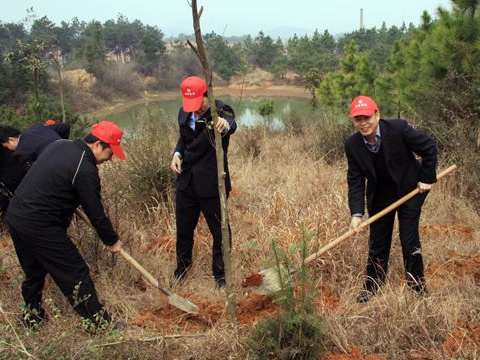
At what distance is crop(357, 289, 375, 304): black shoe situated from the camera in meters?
3.12

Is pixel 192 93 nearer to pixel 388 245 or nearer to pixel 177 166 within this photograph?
pixel 177 166

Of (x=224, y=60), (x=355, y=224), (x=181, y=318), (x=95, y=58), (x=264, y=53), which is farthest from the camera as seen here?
(x=264, y=53)

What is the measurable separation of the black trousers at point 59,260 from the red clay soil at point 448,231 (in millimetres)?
2851

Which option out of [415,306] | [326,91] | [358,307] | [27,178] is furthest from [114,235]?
[326,91]

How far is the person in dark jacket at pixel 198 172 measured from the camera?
124 inches

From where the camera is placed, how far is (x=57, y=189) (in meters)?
2.62

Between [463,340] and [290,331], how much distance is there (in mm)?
907

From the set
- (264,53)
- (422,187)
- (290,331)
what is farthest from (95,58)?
(290,331)

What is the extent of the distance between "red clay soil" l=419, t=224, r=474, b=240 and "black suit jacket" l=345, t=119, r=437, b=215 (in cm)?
130

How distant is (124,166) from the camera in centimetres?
518

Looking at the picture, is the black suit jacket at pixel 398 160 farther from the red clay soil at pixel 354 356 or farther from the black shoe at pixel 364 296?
the red clay soil at pixel 354 356

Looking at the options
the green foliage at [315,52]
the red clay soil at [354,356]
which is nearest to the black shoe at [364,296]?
the red clay soil at [354,356]

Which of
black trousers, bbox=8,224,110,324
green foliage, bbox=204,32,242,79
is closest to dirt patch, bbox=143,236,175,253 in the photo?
black trousers, bbox=8,224,110,324

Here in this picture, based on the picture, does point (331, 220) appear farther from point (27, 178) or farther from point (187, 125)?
point (27, 178)
